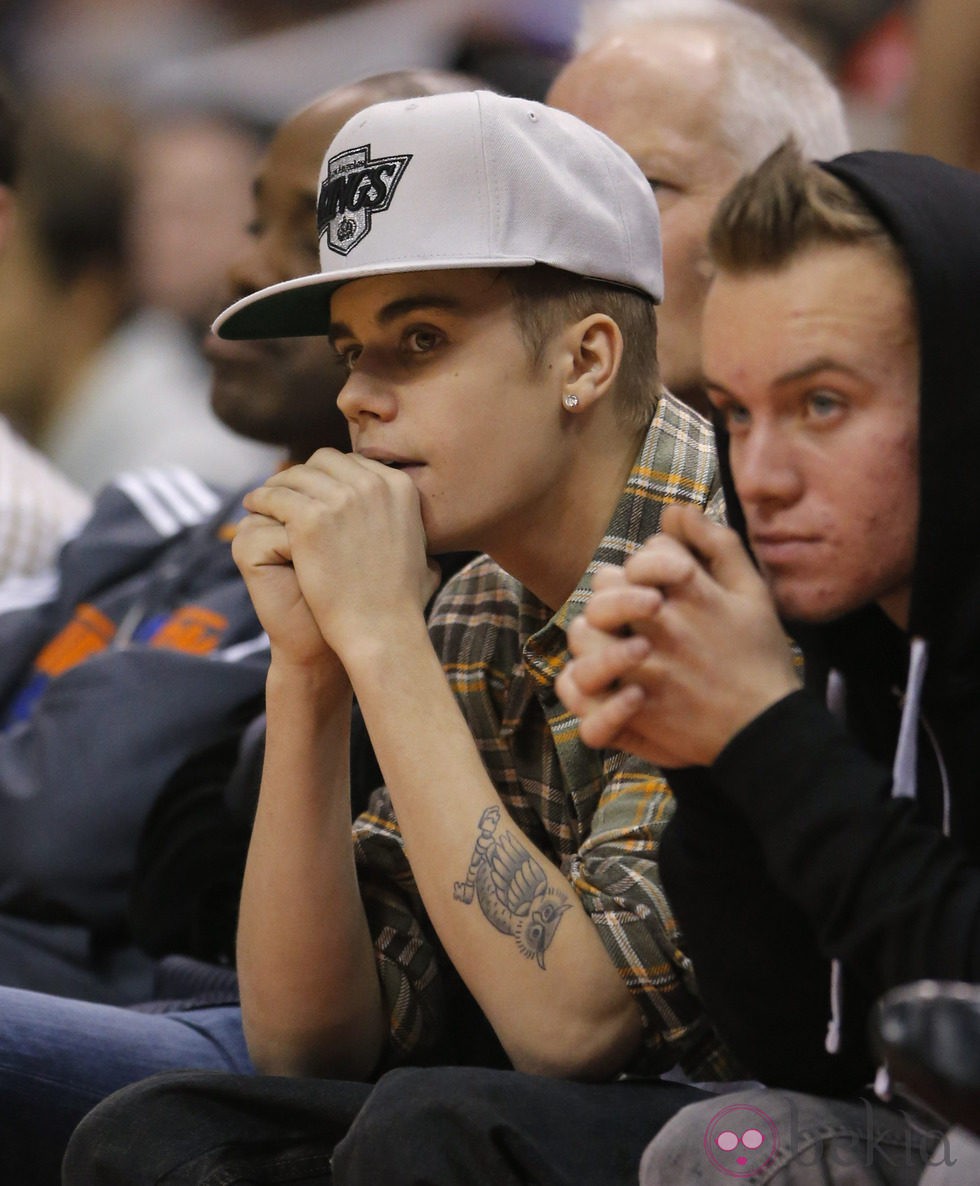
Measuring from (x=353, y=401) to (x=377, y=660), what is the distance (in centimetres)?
30

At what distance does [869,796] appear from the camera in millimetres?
1263

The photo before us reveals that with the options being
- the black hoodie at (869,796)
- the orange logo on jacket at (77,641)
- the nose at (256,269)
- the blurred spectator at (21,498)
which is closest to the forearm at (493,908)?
the black hoodie at (869,796)

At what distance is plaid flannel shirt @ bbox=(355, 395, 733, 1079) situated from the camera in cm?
165

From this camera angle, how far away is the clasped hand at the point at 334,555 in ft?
5.77

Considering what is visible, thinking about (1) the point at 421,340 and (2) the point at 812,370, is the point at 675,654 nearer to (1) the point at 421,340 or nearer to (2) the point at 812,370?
(2) the point at 812,370

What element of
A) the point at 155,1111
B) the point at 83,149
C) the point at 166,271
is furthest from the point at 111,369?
the point at 155,1111

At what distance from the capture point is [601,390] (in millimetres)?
1886

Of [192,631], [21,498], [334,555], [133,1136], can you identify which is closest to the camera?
[133,1136]

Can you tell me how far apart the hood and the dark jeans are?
484 millimetres

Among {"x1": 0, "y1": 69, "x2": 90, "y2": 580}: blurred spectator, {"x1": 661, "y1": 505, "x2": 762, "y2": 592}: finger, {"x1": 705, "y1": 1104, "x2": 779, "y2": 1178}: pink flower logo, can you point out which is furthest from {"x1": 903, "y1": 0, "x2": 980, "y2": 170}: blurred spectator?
{"x1": 0, "y1": 69, "x2": 90, "y2": 580}: blurred spectator

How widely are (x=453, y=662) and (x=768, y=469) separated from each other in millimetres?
691

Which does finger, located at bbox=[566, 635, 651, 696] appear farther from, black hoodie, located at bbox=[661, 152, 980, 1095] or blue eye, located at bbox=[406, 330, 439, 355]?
blue eye, located at bbox=[406, 330, 439, 355]

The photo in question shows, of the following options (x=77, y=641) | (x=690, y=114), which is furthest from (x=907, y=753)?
(x=77, y=641)

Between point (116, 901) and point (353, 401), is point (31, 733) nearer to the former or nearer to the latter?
point (116, 901)
